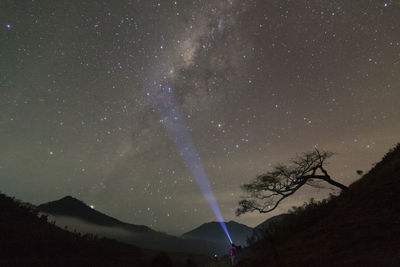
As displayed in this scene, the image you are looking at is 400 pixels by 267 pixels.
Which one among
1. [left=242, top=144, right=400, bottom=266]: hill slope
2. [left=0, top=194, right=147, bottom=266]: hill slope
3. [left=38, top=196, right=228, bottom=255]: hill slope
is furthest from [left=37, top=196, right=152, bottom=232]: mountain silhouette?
[left=242, top=144, right=400, bottom=266]: hill slope

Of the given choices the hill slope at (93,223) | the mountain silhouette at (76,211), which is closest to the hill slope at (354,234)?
the hill slope at (93,223)

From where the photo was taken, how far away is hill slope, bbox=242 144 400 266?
6969mm

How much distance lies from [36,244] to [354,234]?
22.9 meters

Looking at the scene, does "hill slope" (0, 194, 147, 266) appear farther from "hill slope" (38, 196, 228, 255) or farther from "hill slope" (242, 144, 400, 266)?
"hill slope" (38, 196, 228, 255)

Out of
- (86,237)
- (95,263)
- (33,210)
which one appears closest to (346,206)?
(95,263)

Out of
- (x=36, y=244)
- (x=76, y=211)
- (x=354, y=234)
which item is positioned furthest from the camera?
(x=76, y=211)

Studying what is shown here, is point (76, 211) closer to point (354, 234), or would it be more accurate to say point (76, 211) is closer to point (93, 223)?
point (93, 223)

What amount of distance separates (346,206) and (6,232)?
24.2 m

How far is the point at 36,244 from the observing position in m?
20.4

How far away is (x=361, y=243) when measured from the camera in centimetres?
772

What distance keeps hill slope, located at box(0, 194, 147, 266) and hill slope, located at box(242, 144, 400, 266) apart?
15.9 m

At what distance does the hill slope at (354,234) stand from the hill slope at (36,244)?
15.9 m

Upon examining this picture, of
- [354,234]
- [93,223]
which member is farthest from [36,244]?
[93,223]

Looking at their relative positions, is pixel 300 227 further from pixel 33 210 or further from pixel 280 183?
pixel 33 210
